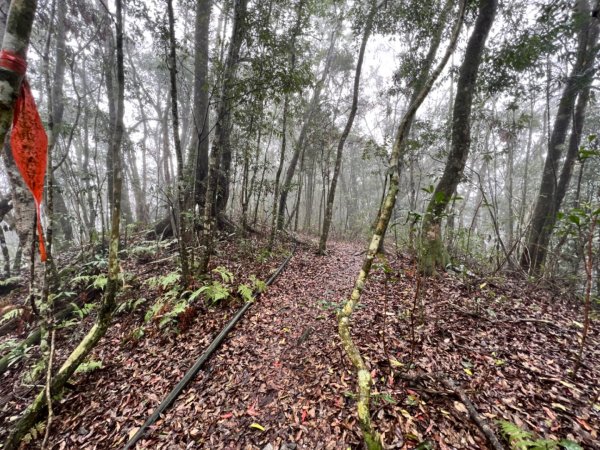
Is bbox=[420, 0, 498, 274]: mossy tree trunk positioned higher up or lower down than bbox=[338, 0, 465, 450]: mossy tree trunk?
higher up

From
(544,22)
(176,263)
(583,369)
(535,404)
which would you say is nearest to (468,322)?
(583,369)

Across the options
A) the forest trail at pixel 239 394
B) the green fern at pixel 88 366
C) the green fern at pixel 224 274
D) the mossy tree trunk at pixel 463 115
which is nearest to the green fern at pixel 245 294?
the green fern at pixel 224 274

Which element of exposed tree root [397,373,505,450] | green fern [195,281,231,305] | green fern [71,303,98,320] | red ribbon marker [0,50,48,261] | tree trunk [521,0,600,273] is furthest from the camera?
tree trunk [521,0,600,273]

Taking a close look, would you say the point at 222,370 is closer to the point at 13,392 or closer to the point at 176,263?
the point at 13,392

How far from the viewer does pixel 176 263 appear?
20.3 ft

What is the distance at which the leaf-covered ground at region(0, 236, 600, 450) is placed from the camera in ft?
7.32

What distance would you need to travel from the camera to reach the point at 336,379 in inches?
112

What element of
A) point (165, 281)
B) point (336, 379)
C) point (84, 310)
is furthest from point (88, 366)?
point (336, 379)

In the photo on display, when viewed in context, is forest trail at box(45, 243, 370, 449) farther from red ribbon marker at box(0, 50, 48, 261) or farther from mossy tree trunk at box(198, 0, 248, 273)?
red ribbon marker at box(0, 50, 48, 261)

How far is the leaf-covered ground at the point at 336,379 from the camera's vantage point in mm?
2230

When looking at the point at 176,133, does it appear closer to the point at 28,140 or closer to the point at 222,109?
the point at 222,109

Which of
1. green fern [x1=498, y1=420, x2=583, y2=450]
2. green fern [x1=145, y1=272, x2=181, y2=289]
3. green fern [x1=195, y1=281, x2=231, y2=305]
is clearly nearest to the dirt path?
green fern [x1=195, y1=281, x2=231, y2=305]

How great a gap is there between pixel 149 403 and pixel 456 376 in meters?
3.55

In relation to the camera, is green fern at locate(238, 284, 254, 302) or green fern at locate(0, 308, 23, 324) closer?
green fern at locate(0, 308, 23, 324)
